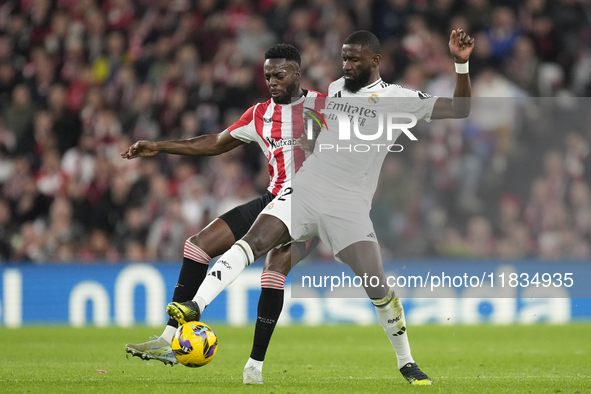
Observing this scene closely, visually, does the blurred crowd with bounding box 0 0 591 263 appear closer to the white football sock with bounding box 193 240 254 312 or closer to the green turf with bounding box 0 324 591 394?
the green turf with bounding box 0 324 591 394

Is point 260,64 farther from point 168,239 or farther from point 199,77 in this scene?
point 168,239

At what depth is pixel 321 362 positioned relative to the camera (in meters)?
7.70

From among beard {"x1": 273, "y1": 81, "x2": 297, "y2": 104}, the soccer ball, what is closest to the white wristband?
beard {"x1": 273, "y1": 81, "x2": 297, "y2": 104}

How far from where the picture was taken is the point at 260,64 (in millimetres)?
14094

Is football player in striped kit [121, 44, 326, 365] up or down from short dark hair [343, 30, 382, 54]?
down

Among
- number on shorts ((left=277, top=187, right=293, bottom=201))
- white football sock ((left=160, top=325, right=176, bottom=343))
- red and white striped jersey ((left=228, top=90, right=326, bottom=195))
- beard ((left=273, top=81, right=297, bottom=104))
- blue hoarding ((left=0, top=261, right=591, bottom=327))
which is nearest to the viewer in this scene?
number on shorts ((left=277, top=187, right=293, bottom=201))

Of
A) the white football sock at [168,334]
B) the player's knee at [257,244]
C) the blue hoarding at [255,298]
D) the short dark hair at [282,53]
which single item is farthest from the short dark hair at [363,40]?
the blue hoarding at [255,298]

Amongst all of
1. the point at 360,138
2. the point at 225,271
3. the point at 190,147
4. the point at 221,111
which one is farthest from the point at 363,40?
the point at 221,111

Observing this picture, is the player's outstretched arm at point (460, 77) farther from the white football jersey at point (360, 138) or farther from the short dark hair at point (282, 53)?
the short dark hair at point (282, 53)

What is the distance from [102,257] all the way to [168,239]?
3.28 feet

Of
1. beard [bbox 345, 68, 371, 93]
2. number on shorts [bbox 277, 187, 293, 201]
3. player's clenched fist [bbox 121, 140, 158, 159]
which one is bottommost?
number on shorts [bbox 277, 187, 293, 201]

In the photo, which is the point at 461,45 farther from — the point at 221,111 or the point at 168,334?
the point at 221,111

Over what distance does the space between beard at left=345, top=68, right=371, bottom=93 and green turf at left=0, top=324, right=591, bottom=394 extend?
208 centimetres

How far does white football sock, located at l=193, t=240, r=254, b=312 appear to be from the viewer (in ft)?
17.9
